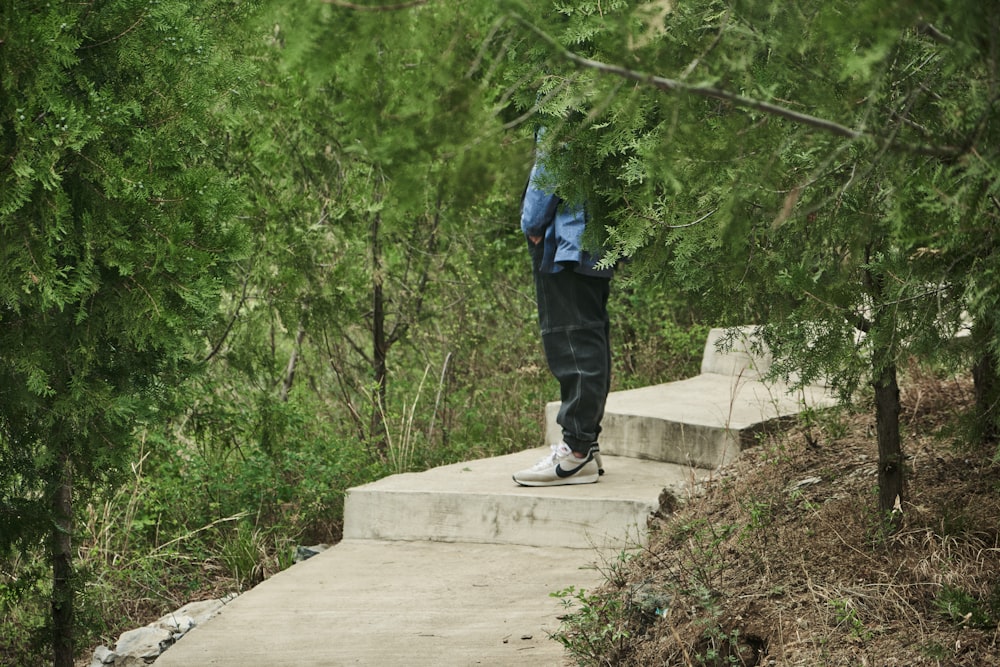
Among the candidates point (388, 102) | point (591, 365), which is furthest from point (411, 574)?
point (388, 102)

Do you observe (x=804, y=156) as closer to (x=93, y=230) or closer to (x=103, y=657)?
(x=93, y=230)

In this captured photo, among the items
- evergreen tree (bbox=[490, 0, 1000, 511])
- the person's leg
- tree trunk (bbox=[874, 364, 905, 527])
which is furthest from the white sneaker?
tree trunk (bbox=[874, 364, 905, 527])

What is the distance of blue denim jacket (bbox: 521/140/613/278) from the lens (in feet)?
17.1

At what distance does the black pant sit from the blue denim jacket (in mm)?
84

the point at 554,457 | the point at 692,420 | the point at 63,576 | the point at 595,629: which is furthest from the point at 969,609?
the point at 63,576

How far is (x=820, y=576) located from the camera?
3846 mm

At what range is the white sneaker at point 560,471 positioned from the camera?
576 centimetres

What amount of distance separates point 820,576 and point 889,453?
0.51 metres

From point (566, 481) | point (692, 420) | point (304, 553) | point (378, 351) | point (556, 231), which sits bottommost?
point (304, 553)

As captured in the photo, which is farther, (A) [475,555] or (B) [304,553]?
(B) [304,553]

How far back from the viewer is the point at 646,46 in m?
2.27

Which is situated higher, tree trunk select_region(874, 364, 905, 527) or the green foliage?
tree trunk select_region(874, 364, 905, 527)

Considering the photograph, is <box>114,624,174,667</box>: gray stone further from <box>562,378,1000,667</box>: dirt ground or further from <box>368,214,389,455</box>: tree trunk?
<box>368,214,389,455</box>: tree trunk

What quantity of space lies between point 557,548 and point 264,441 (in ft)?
6.74
